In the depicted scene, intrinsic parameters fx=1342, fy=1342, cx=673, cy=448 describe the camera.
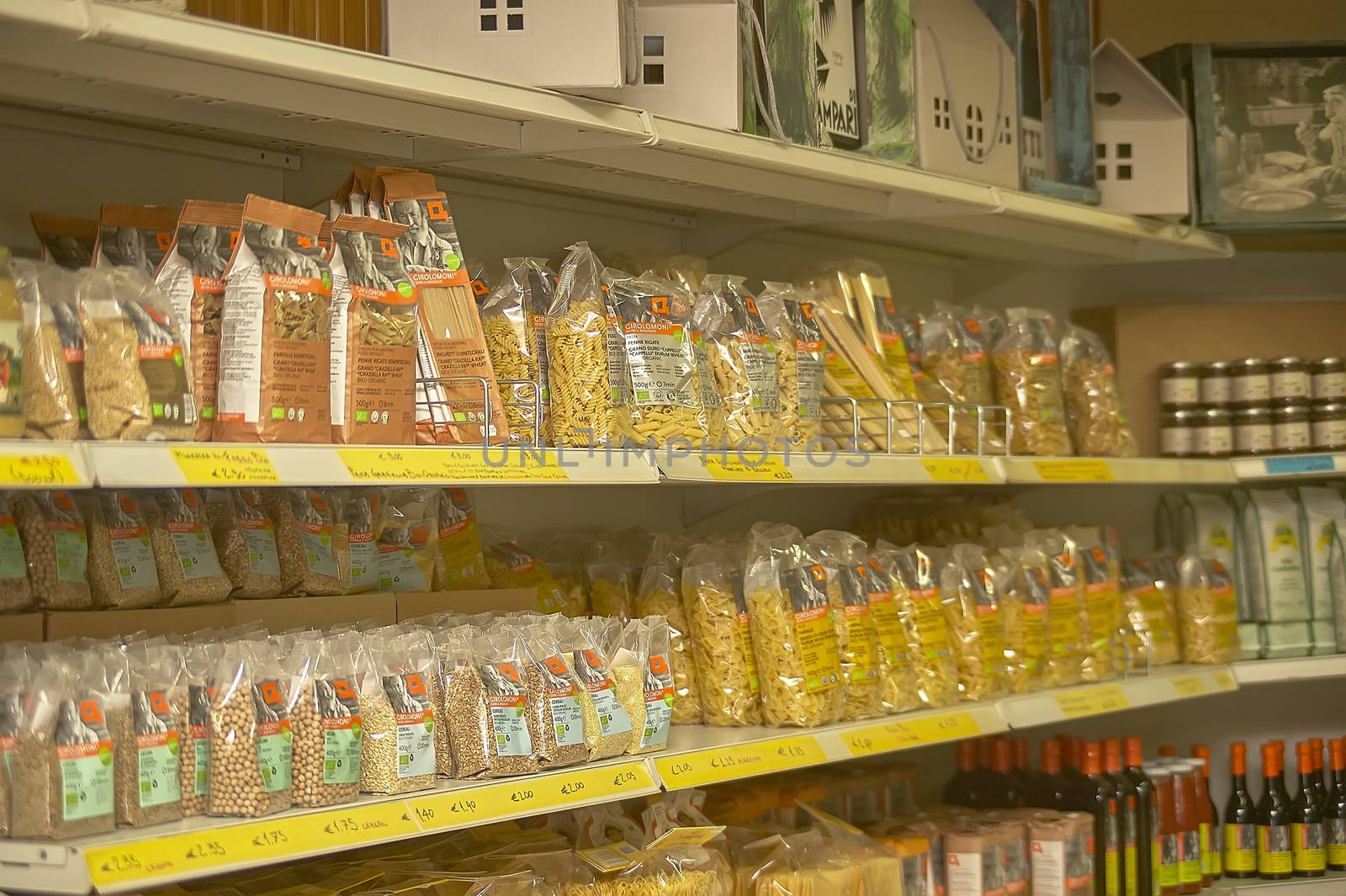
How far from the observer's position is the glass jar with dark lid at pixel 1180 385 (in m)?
3.38

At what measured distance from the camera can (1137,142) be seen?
10.3 feet

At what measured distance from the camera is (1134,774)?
304 centimetres

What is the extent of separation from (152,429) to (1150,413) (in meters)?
2.72

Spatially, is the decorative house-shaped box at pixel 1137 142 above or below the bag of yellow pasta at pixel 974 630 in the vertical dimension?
above

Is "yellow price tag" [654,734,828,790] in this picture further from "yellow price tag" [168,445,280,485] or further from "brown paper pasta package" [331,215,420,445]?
"yellow price tag" [168,445,280,485]

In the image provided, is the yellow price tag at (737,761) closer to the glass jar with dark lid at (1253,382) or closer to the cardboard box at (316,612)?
the cardboard box at (316,612)

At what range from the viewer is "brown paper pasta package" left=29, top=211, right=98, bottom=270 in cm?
179

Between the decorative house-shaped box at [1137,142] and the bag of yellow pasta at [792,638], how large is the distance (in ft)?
4.35

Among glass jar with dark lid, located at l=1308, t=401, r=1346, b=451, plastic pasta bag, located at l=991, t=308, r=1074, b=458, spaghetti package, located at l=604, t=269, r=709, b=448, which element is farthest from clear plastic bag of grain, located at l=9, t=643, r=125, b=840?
glass jar with dark lid, located at l=1308, t=401, r=1346, b=451

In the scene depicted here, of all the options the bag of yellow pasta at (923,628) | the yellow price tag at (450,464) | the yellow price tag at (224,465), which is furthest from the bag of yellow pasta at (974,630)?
the yellow price tag at (224,465)

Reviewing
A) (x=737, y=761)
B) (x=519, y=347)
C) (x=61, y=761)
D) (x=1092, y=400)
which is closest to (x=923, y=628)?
(x=737, y=761)

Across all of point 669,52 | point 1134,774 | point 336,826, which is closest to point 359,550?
point 336,826

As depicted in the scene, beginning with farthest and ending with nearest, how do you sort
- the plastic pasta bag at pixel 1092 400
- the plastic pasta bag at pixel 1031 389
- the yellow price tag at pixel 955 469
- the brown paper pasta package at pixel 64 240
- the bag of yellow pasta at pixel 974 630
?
the plastic pasta bag at pixel 1092 400
the plastic pasta bag at pixel 1031 389
the bag of yellow pasta at pixel 974 630
the yellow price tag at pixel 955 469
the brown paper pasta package at pixel 64 240

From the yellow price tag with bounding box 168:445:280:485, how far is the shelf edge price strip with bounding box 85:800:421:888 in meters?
0.39
